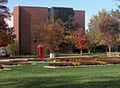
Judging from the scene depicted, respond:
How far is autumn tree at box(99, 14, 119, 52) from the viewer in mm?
47656

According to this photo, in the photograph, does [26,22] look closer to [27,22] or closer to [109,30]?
[27,22]

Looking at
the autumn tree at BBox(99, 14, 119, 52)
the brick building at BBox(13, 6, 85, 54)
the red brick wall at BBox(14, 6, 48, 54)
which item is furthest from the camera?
the red brick wall at BBox(14, 6, 48, 54)

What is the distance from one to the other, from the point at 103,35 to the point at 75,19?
31.9 ft

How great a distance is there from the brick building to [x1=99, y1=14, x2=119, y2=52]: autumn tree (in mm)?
13561

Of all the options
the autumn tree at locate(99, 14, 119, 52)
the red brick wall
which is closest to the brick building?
the red brick wall

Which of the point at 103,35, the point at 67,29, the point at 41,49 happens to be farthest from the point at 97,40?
the point at 41,49

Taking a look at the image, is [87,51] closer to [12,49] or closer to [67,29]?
[67,29]

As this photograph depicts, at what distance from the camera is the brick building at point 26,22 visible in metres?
53.1

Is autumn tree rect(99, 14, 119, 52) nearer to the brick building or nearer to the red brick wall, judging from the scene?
the brick building

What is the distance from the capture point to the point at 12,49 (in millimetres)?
47531

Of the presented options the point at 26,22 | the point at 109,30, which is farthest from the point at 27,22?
the point at 109,30

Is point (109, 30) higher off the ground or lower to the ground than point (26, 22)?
lower

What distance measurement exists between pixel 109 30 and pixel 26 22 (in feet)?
60.8

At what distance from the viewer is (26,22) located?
53.8 m
